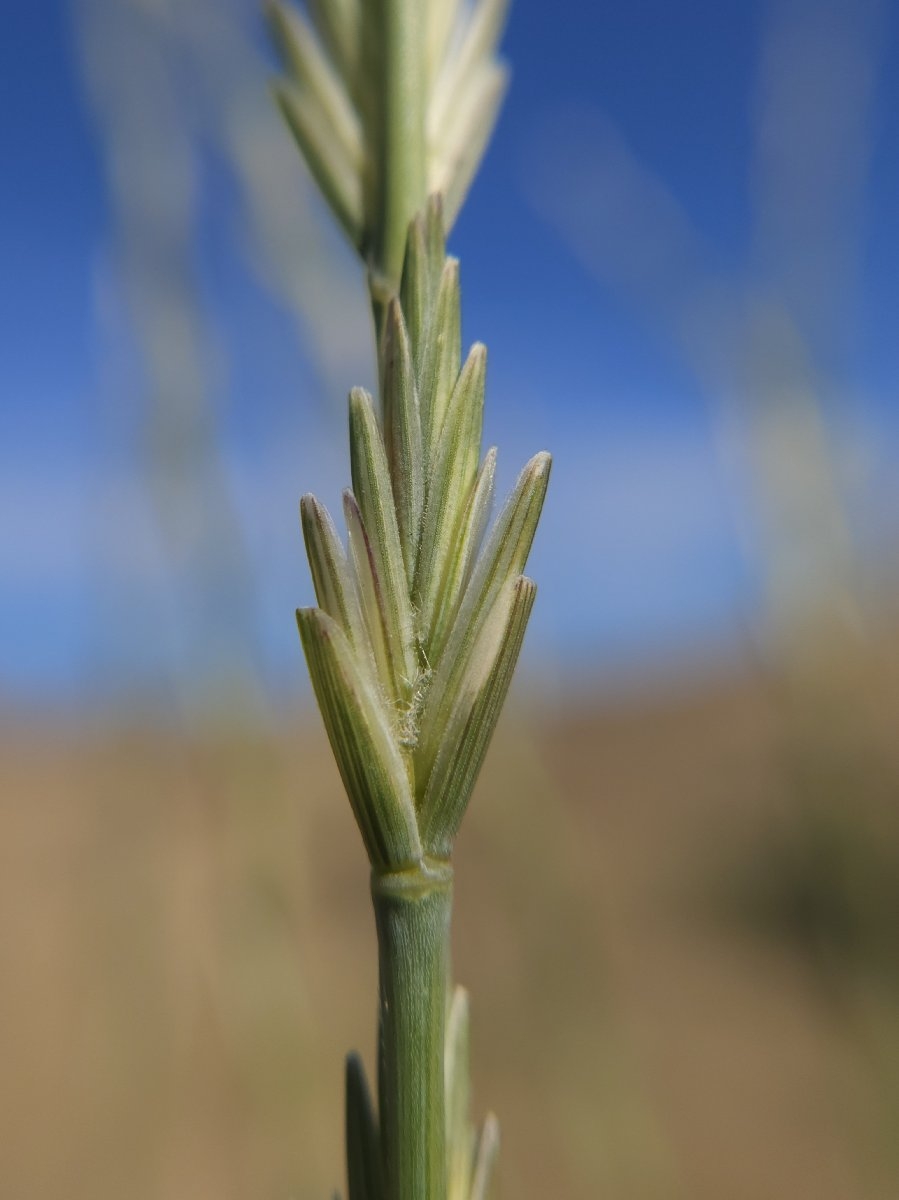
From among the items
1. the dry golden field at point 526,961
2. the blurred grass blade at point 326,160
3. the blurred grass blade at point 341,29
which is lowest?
the dry golden field at point 526,961

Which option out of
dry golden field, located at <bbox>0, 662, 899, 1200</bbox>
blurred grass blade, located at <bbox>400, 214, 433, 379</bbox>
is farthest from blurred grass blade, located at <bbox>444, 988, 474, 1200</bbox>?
dry golden field, located at <bbox>0, 662, 899, 1200</bbox>

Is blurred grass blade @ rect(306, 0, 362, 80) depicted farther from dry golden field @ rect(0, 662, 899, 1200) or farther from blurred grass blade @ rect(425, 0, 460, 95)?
dry golden field @ rect(0, 662, 899, 1200)

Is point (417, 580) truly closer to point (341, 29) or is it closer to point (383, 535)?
point (383, 535)

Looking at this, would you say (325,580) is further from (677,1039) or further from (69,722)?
(69,722)

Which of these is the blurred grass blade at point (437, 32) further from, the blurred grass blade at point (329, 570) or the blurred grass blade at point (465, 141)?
the blurred grass blade at point (329, 570)

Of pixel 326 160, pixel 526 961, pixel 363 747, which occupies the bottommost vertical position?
pixel 526 961

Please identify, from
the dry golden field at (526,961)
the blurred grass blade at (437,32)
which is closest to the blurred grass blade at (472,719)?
the blurred grass blade at (437,32)

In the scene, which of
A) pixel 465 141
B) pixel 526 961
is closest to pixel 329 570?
pixel 465 141
